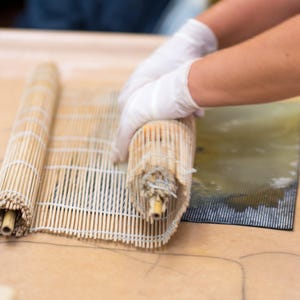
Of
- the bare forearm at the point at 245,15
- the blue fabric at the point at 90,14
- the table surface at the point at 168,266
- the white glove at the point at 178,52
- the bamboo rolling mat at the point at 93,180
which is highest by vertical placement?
the blue fabric at the point at 90,14

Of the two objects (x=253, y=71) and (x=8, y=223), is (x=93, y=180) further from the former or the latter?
(x=253, y=71)

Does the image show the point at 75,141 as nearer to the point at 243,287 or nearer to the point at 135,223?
the point at 135,223

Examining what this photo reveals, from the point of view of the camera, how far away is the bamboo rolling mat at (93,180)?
0.88m

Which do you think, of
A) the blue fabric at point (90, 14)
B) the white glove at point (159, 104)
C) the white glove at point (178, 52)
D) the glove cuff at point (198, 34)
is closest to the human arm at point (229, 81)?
the white glove at point (159, 104)

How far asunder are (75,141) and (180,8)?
1047mm

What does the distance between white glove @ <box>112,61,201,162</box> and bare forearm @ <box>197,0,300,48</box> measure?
0.75 ft

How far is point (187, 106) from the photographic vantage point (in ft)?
3.17

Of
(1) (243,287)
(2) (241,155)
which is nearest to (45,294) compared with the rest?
(1) (243,287)

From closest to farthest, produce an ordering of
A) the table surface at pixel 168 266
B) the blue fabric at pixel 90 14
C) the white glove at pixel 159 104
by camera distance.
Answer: the table surface at pixel 168 266, the white glove at pixel 159 104, the blue fabric at pixel 90 14

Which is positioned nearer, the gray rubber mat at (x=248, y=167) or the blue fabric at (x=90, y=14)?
the gray rubber mat at (x=248, y=167)

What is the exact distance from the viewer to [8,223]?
88cm

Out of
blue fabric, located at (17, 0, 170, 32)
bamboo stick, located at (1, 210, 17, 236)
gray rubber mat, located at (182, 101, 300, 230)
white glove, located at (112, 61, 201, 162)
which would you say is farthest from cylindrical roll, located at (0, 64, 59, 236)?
blue fabric, located at (17, 0, 170, 32)

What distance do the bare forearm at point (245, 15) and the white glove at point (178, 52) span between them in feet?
0.07

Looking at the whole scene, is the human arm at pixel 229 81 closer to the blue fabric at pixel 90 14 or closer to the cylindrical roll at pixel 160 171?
the cylindrical roll at pixel 160 171
